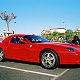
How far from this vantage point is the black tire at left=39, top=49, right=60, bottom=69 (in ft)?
14.1

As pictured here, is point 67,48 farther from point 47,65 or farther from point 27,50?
point 27,50

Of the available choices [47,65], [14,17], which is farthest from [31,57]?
[14,17]

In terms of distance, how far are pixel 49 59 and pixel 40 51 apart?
0.44m

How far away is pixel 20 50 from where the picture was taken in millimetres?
5098

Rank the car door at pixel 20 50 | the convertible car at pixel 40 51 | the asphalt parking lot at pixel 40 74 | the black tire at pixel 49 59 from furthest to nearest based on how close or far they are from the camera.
Result: the car door at pixel 20 50, the black tire at pixel 49 59, the convertible car at pixel 40 51, the asphalt parking lot at pixel 40 74

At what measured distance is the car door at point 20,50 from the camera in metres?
4.84

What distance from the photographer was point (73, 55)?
405cm

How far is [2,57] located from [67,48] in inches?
121

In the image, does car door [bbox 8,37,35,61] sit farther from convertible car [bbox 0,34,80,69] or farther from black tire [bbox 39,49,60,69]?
black tire [bbox 39,49,60,69]

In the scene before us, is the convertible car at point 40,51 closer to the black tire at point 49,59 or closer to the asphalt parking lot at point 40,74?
the black tire at point 49,59

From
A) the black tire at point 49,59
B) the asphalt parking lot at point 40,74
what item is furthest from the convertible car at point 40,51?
the asphalt parking lot at point 40,74

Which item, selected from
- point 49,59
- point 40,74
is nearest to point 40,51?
point 49,59

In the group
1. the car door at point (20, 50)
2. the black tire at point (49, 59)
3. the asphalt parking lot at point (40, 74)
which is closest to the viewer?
the asphalt parking lot at point (40, 74)

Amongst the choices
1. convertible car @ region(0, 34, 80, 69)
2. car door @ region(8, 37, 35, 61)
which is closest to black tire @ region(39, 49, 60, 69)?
convertible car @ region(0, 34, 80, 69)
